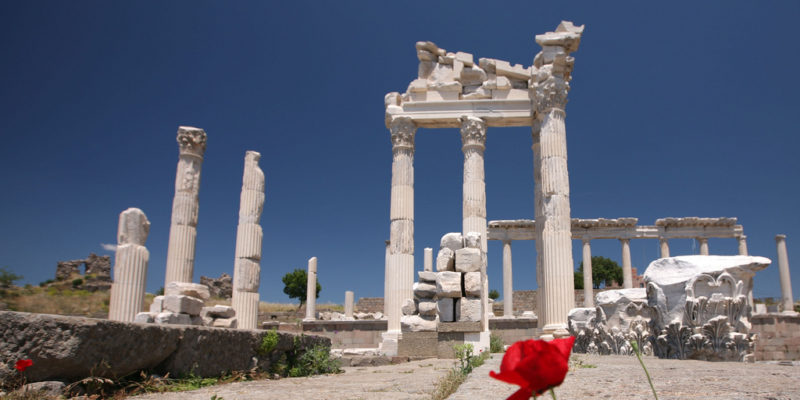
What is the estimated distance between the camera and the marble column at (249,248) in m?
16.6

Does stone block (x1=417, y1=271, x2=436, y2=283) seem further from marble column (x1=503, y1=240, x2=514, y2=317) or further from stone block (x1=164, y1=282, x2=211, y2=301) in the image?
marble column (x1=503, y1=240, x2=514, y2=317)

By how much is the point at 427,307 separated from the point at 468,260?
4.99 feet

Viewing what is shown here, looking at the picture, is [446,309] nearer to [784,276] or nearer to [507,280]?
[507,280]

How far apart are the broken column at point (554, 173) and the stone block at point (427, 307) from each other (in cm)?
640

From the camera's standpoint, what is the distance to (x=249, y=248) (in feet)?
56.6

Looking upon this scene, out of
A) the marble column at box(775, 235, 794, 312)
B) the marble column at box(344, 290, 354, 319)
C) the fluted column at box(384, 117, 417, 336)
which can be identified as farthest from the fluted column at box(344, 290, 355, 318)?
the marble column at box(775, 235, 794, 312)

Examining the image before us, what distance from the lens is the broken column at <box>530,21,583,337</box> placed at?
686 inches

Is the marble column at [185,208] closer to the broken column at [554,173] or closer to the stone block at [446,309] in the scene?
the stone block at [446,309]

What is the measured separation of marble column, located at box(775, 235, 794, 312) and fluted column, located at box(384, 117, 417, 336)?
88.4 ft

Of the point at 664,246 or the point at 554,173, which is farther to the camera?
the point at 664,246

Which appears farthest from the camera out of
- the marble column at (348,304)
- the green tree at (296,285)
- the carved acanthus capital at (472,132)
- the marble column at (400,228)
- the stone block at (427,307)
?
the green tree at (296,285)

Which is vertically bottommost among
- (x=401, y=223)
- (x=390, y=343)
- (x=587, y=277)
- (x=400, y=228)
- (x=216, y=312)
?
(x=390, y=343)

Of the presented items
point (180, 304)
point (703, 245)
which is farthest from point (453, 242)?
point (703, 245)

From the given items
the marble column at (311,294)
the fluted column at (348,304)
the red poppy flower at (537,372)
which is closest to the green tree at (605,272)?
the fluted column at (348,304)
